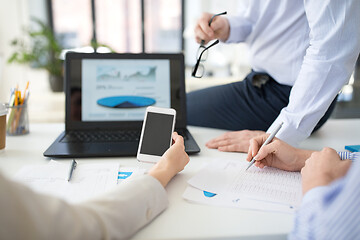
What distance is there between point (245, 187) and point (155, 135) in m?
0.26

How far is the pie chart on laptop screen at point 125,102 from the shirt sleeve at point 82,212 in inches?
20.9

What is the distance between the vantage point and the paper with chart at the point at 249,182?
647 mm

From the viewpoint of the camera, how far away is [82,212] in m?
0.48

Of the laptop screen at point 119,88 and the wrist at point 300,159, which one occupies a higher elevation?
the laptop screen at point 119,88

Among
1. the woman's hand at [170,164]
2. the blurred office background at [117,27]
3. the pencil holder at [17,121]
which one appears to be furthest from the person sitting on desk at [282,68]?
the blurred office background at [117,27]

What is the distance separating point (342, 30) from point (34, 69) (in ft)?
16.3

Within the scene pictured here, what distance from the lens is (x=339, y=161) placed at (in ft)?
2.18

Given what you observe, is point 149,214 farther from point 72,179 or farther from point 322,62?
point 322,62

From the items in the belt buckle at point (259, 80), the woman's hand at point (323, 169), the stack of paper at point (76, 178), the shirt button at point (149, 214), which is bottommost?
the stack of paper at point (76, 178)

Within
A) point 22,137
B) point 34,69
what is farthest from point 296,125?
point 34,69

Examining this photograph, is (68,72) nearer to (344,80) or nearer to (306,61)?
(306,61)

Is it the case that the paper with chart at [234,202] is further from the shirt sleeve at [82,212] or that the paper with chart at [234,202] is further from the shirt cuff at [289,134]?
the shirt cuff at [289,134]

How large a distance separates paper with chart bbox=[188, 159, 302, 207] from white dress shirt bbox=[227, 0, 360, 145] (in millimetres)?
235

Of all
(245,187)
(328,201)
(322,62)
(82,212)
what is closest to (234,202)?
(245,187)
